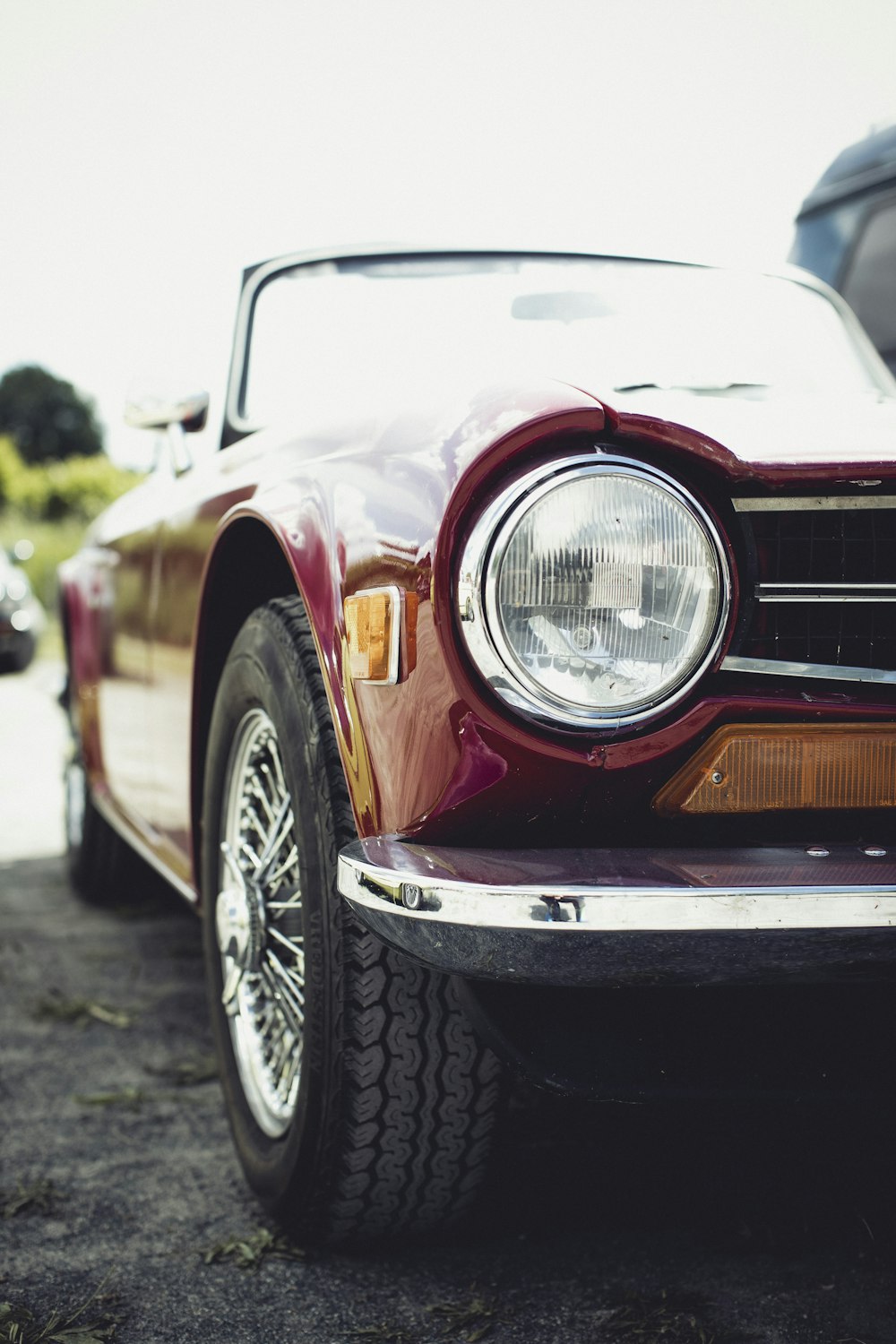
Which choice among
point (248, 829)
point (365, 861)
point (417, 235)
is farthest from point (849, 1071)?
point (417, 235)

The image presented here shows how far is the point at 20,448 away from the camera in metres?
73.8

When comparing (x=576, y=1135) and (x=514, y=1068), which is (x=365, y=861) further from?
(x=576, y=1135)

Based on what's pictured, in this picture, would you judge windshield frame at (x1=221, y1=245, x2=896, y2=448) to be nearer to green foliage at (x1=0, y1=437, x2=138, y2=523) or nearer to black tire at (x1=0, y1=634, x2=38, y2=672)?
black tire at (x1=0, y1=634, x2=38, y2=672)

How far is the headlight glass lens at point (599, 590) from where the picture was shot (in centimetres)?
147

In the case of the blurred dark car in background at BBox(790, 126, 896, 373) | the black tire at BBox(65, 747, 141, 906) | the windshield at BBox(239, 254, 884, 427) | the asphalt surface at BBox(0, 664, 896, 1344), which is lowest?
the black tire at BBox(65, 747, 141, 906)

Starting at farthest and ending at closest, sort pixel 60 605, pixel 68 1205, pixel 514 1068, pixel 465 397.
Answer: pixel 60 605 → pixel 68 1205 → pixel 465 397 → pixel 514 1068

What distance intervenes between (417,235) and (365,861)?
5.95 feet

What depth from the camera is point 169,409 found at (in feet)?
9.21

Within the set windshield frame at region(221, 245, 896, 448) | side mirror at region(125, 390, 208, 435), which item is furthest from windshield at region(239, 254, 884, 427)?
side mirror at region(125, 390, 208, 435)

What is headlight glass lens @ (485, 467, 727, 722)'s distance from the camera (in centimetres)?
147

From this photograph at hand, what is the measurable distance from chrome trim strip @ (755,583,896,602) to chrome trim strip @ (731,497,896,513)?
0.29ft

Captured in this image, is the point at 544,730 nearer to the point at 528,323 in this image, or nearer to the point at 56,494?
the point at 528,323

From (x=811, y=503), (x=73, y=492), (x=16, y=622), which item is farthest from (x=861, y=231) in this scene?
(x=73, y=492)

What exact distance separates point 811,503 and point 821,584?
0.10 metres
